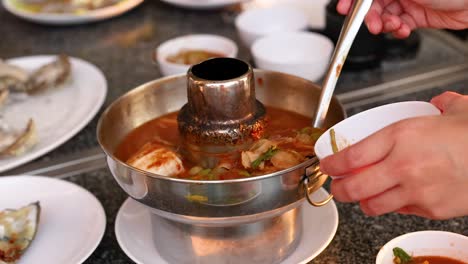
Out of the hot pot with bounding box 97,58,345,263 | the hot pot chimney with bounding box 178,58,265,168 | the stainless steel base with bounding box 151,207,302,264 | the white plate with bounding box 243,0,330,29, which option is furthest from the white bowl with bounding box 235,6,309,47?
the stainless steel base with bounding box 151,207,302,264

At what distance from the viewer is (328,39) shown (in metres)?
1.99

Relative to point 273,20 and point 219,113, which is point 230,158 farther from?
point 273,20

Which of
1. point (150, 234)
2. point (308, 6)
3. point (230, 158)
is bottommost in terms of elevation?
point (308, 6)

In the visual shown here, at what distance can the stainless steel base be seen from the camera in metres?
1.13

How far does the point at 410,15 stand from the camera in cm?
149

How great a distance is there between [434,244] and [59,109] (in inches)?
47.7

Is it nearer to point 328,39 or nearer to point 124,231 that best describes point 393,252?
point 124,231

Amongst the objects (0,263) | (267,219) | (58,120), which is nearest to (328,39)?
(58,120)

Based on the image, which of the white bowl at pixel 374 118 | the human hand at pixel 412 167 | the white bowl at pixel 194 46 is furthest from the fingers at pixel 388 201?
the white bowl at pixel 194 46

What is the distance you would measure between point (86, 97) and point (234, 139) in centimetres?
86

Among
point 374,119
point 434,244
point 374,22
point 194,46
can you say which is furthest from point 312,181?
point 194,46

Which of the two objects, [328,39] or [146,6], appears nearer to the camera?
[328,39]

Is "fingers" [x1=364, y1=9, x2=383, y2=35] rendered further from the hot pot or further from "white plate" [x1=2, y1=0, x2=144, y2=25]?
"white plate" [x1=2, y1=0, x2=144, y2=25]

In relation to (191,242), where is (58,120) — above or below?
below
